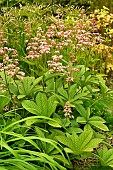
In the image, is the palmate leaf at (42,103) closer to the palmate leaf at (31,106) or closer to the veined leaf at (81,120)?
the palmate leaf at (31,106)

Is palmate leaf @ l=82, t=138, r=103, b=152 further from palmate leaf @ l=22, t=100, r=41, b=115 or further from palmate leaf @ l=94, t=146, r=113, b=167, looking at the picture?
palmate leaf @ l=22, t=100, r=41, b=115

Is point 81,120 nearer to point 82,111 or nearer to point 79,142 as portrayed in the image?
point 82,111

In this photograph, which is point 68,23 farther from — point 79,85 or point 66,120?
point 66,120

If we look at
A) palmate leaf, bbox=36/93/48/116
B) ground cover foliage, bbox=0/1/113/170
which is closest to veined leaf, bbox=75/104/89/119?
ground cover foliage, bbox=0/1/113/170

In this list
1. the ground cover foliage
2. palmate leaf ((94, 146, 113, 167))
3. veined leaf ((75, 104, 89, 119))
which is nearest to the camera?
the ground cover foliage

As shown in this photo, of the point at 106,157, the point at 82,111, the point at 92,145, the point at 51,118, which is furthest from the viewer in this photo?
the point at 82,111

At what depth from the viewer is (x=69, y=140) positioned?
282 centimetres

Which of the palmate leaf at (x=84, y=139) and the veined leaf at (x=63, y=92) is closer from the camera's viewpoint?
the palmate leaf at (x=84, y=139)

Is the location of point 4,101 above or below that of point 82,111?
above

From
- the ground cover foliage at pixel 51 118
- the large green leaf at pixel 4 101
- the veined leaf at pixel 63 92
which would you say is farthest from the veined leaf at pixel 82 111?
the large green leaf at pixel 4 101

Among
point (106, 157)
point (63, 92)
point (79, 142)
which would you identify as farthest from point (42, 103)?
point (106, 157)

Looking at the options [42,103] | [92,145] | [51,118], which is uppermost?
[42,103]

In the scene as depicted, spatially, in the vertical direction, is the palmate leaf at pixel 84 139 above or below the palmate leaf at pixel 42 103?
below

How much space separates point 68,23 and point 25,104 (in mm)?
2097
